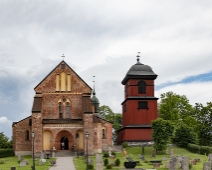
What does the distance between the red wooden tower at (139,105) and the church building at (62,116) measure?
662cm

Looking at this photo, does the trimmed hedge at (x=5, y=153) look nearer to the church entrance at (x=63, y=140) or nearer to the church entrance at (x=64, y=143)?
the church entrance at (x=63, y=140)

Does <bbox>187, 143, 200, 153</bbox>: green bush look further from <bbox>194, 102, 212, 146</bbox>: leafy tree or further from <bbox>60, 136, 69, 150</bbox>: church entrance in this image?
<bbox>60, 136, 69, 150</bbox>: church entrance

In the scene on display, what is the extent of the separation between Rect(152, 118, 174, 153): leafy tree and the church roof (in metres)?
11.8

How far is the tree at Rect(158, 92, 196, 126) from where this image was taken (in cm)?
7369

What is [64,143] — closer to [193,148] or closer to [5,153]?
[5,153]

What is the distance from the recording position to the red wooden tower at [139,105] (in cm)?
6278

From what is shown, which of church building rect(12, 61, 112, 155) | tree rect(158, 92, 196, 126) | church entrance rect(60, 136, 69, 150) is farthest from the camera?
tree rect(158, 92, 196, 126)

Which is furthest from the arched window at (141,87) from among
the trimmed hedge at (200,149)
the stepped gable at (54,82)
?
the trimmed hedge at (200,149)

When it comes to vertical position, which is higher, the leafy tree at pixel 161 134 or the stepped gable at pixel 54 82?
the stepped gable at pixel 54 82

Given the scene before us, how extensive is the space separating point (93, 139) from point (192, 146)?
14.1 metres

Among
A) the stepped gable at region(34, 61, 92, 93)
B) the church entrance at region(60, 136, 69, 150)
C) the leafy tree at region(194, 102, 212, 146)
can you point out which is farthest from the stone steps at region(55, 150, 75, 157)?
the leafy tree at region(194, 102, 212, 146)

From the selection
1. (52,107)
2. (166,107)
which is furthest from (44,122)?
(166,107)

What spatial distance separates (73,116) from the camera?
184 feet

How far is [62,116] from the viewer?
5606 cm
